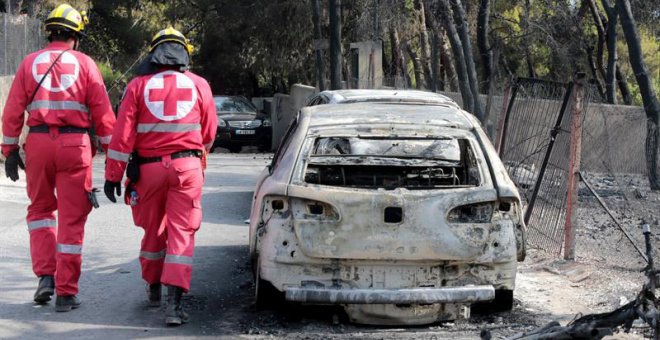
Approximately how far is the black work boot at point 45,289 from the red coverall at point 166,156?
2.69ft

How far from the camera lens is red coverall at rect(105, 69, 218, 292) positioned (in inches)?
266

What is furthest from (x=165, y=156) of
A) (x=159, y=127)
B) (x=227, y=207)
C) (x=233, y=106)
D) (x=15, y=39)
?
(x=233, y=106)

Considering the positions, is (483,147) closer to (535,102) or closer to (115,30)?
(535,102)

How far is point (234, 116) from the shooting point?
2758 centimetres

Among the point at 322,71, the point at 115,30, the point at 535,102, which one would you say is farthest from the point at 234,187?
the point at 115,30

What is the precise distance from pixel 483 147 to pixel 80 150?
2762 millimetres

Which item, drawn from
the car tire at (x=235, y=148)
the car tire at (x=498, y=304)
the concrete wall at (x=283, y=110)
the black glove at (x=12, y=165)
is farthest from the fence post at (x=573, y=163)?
the car tire at (x=235, y=148)

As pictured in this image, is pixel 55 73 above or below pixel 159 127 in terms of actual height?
above

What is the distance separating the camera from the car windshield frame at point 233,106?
92.2 feet

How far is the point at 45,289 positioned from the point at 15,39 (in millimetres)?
13427

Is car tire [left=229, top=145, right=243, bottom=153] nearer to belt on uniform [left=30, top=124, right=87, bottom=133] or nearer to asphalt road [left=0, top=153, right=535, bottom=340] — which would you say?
asphalt road [left=0, top=153, right=535, bottom=340]

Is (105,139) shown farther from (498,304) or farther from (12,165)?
(498,304)

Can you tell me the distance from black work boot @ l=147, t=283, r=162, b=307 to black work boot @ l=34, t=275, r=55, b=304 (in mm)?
674

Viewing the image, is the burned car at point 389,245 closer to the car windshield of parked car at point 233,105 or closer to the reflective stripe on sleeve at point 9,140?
the reflective stripe on sleeve at point 9,140
